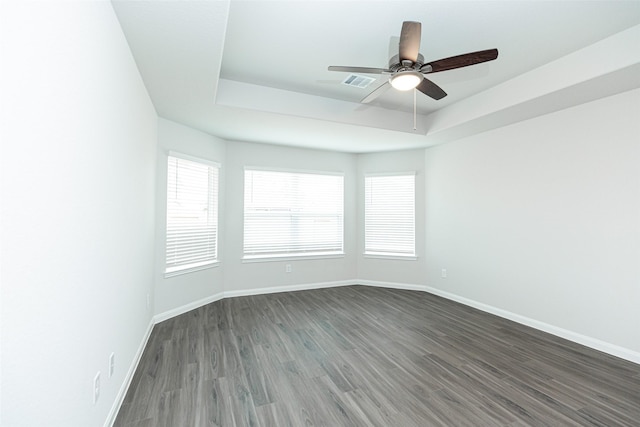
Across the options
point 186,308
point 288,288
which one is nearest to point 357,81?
point 288,288

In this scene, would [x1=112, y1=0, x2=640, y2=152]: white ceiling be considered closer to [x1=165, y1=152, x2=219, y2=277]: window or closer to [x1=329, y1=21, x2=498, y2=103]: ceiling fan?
[x1=329, y1=21, x2=498, y2=103]: ceiling fan

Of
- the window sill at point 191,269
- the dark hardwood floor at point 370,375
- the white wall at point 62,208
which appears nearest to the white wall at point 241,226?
the window sill at point 191,269

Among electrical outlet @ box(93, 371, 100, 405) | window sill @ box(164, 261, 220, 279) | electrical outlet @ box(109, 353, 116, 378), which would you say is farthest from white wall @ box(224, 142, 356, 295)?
electrical outlet @ box(93, 371, 100, 405)

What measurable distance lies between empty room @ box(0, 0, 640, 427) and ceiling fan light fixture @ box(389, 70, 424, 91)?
1.0 inches

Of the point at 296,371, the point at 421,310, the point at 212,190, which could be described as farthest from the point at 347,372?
the point at 212,190

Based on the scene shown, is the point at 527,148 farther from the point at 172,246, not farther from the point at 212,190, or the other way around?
the point at 172,246

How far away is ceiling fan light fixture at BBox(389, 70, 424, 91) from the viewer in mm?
2198

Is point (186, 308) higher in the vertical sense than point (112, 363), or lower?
lower

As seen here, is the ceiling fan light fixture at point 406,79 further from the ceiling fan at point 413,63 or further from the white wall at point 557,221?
the white wall at point 557,221

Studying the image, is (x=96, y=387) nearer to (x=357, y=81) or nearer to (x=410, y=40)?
(x=410, y=40)

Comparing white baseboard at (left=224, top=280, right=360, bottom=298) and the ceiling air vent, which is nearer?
the ceiling air vent

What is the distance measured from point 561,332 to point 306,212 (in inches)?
151

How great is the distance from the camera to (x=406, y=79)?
7.43ft

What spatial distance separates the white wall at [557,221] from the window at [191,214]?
3.78m
